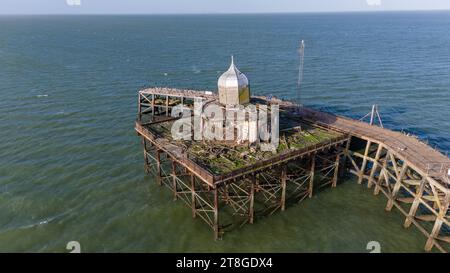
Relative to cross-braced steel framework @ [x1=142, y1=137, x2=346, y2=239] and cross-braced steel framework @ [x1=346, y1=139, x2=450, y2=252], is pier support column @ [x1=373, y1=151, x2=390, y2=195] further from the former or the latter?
cross-braced steel framework @ [x1=142, y1=137, x2=346, y2=239]

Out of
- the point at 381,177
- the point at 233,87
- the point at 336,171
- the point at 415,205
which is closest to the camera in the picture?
the point at 415,205

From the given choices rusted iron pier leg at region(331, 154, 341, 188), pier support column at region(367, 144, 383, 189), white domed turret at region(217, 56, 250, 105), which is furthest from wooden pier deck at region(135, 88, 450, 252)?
white domed turret at region(217, 56, 250, 105)

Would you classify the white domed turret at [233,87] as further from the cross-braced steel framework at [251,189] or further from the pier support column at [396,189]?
the pier support column at [396,189]

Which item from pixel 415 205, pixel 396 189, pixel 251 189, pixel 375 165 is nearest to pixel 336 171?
pixel 375 165

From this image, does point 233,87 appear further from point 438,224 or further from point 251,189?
point 438,224

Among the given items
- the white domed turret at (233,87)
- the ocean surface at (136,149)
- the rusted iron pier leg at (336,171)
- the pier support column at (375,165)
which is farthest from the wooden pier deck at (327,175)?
the white domed turret at (233,87)

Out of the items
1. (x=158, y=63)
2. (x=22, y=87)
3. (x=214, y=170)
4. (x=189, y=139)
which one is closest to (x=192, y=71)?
(x=158, y=63)

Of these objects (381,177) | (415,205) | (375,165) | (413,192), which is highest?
(375,165)
